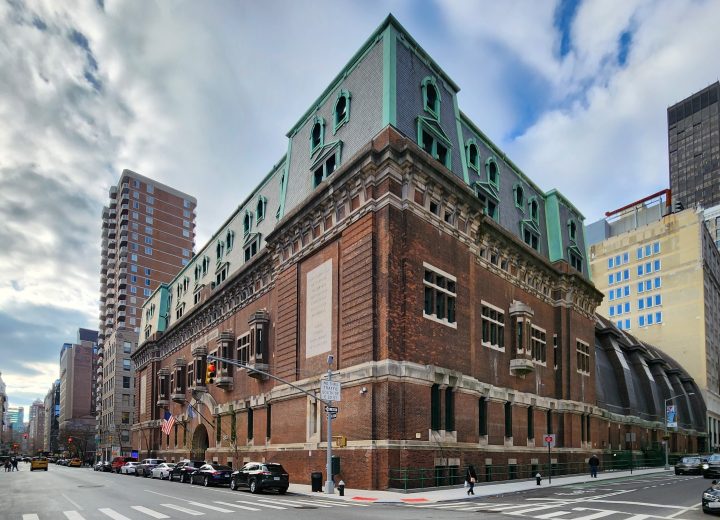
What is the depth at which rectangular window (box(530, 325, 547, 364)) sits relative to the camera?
4681 centimetres

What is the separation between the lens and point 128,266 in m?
129

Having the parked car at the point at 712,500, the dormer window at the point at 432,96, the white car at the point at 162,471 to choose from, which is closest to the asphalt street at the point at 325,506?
the parked car at the point at 712,500

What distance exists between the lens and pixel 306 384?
36.6 metres

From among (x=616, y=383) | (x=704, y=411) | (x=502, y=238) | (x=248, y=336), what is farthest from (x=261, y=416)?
(x=704, y=411)

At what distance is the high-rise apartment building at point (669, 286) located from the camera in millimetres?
94812

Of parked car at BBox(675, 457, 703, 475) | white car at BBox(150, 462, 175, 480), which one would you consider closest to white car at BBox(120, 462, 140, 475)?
white car at BBox(150, 462, 175, 480)

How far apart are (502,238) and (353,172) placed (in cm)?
1517

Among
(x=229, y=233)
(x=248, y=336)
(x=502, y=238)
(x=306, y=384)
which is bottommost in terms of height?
(x=306, y=384)

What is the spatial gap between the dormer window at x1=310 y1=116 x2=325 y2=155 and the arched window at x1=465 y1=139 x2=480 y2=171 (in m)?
10.6

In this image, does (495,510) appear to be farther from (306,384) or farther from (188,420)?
(188,420)

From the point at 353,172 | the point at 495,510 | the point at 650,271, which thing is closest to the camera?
the point at 495,510

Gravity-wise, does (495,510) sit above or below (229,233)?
below

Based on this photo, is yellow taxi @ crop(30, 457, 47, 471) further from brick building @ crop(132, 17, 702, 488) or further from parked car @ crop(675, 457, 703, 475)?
parked car @ crop(675, 457, 703, 475)

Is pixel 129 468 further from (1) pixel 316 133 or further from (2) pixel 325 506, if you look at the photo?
(2) pixel 325 506
